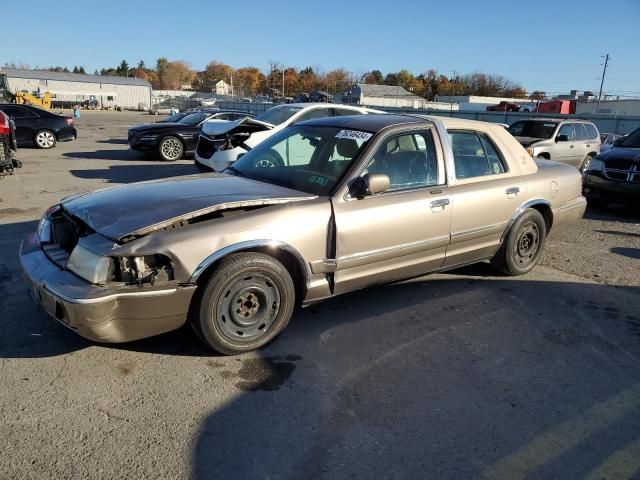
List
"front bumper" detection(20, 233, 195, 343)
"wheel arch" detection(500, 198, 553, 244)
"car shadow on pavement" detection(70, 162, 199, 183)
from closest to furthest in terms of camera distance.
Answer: "front bumper" detection(20, 233, 195, 343), "wheel arch" detection(500, 198, 553, 244), "car shadow on pavement" detection(70, 162, 199, 183)

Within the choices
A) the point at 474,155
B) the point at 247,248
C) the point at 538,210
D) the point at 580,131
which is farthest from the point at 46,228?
the point at 580,131

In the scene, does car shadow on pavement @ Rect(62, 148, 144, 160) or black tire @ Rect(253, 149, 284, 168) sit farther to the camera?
car shadow on pavement @ Rect(62, 148, 144, 160)

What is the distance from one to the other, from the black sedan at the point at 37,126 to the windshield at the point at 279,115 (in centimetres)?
884

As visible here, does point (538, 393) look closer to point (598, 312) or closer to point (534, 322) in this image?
point (534, 322)

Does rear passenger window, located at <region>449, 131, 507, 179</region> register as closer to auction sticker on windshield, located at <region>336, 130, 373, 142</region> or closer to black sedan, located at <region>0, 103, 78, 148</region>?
auction sticker on windshield, located at <region>336, 130, 373, 142</region>

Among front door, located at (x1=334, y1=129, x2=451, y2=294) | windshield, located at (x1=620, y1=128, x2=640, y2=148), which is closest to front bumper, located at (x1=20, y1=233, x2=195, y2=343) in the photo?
front door, located at (x1=334, y1=129, x2=451, y2=294)

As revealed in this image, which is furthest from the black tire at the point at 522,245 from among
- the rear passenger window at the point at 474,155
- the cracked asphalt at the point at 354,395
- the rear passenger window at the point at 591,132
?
the rear passenger window at the point at 591,132

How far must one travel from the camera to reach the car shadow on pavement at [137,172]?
10.8 metres

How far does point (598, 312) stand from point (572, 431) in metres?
2.04

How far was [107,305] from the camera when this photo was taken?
2941mm

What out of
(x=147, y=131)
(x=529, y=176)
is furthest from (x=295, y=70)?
(x=529, y=176)

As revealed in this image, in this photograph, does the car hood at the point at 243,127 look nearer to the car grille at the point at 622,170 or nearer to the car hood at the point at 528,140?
the car hood at the point at 528,140

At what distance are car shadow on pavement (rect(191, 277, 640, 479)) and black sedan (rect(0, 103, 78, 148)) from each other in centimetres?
1523

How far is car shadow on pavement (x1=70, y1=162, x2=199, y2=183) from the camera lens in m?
10.8
